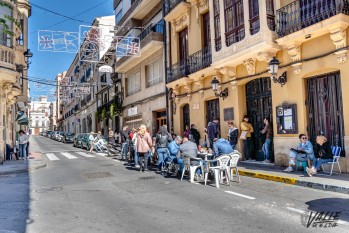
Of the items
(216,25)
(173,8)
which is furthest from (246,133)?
(173,8)

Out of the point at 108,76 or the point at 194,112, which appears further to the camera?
the point at 108,76

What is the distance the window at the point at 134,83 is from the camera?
986 inches

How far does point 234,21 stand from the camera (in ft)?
43.3

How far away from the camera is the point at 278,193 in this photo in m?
7.57

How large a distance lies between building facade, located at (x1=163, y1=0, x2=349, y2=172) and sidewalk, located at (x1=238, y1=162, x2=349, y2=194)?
0.84m

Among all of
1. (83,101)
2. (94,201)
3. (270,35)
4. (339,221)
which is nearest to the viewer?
(339,221)

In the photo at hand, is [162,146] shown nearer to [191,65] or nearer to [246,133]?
[246,133]

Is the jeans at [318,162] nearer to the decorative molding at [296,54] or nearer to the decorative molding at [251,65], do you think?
the decorative molding at [296,54]

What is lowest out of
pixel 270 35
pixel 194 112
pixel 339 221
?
pixel 339 221

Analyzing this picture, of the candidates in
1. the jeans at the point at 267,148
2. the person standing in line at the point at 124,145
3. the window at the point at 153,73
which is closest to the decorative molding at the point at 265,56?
the jeans at the point at 267,148

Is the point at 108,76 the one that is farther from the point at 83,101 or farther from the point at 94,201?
the point at 94,201

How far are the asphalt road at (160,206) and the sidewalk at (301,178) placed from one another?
303 millimetres

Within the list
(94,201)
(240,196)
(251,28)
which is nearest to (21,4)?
(251,28)

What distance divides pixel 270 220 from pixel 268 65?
7421 mm
